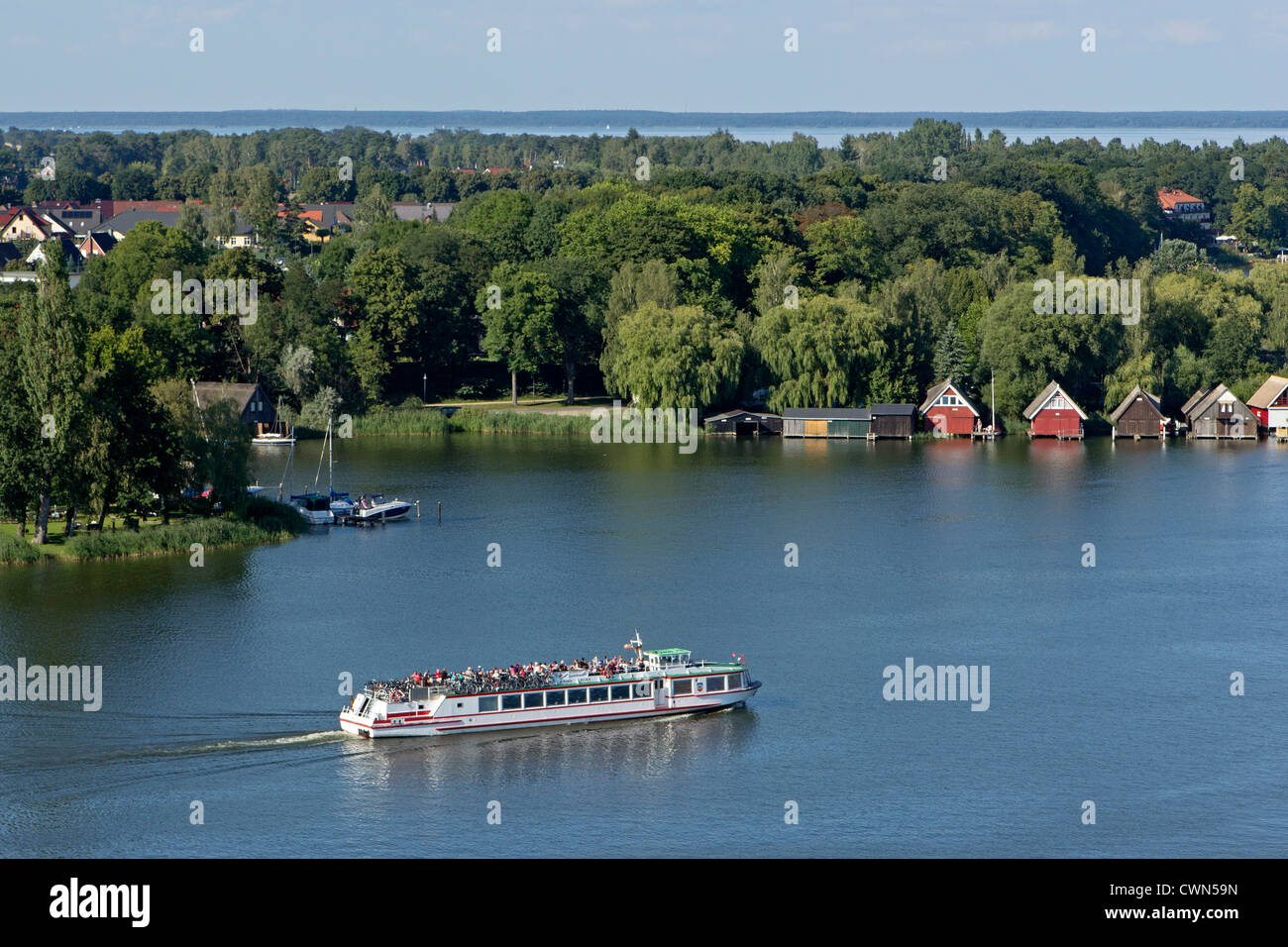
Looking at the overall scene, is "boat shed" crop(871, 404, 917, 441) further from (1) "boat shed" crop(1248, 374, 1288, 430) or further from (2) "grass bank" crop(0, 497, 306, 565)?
(2) "grass bank" crop(0, 497, 306, 565)

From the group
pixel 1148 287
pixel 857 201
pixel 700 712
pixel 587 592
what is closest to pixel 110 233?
pixel 857 201

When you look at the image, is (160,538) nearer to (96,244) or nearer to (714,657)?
(714,657)

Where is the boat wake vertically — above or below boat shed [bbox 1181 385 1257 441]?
below

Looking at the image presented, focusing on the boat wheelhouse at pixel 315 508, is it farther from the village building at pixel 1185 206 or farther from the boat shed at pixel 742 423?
the village building at pixel 1185 206

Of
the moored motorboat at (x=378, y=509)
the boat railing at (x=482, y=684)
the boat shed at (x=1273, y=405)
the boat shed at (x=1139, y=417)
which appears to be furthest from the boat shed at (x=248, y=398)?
the boat shed at (x=1273, y=405)

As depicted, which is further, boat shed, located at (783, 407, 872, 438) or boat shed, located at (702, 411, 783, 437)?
boat shed, located at (702, 411, 783, 437)

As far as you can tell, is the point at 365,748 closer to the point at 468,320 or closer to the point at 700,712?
the point at 700,712

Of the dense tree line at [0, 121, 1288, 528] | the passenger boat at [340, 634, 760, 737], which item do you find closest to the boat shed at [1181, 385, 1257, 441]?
the dense tree line at [0, 121, 1288, 528]
